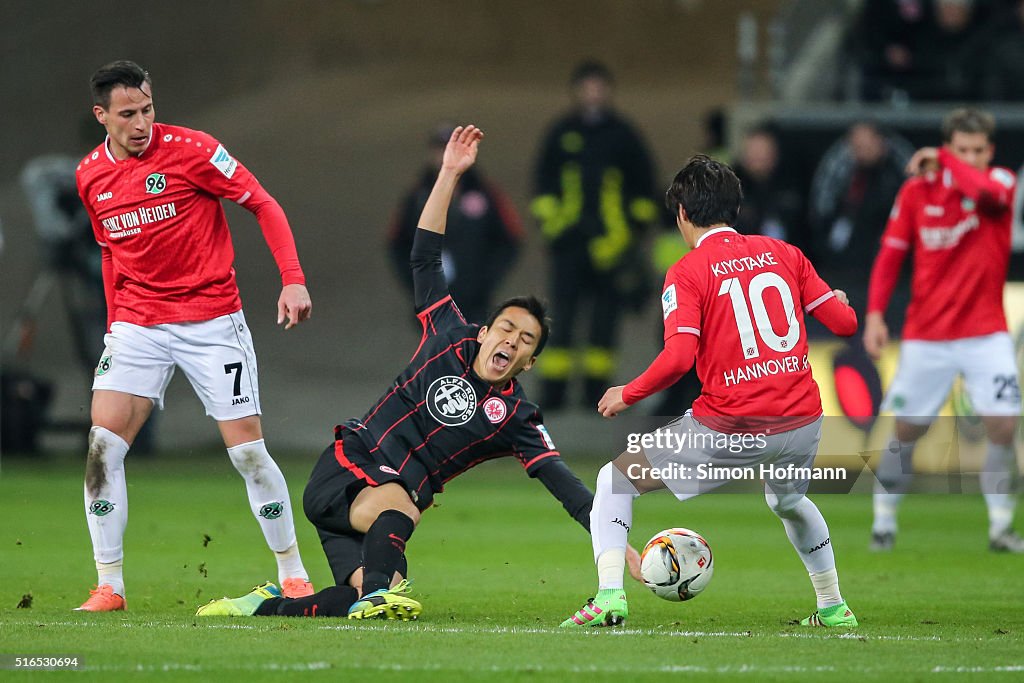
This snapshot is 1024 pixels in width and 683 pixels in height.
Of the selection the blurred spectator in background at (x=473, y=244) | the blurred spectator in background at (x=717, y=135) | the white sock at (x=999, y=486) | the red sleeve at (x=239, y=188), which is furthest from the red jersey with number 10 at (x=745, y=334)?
the blurred spectator in background at (x=473, y=244)

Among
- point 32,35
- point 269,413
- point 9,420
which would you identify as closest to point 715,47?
point 32,35

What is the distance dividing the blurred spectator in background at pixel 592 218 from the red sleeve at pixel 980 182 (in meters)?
5.88

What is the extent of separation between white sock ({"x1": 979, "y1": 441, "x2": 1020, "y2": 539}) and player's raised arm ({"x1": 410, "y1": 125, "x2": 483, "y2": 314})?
4.32 m

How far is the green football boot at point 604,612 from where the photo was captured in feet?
21.5

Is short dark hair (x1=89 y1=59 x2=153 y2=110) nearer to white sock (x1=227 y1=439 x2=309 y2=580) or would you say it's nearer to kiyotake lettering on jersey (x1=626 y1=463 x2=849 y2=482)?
white sock (x1=227 y1=439 x2=309 y2=580)

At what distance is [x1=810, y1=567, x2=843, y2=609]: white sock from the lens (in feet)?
22.2

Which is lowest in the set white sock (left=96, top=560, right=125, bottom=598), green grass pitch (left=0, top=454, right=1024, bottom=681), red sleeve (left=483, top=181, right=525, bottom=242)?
green grass pitch (left=0, top=454, right=1024, bottom=681)

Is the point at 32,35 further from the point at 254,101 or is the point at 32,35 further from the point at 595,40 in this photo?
the point at 595,40

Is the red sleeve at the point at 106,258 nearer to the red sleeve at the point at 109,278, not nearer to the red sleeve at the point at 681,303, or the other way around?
the red sleeve at the point at 109,278

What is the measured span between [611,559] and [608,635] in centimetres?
35

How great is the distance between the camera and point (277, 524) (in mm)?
7555

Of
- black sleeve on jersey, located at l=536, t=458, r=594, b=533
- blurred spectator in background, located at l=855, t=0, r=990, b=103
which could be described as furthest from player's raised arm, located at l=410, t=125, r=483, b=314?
blurred spectator in background, located at l=855, t=0, r=990, b=103

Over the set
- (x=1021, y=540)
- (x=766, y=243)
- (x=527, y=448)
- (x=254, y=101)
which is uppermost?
(x=254, y=101)

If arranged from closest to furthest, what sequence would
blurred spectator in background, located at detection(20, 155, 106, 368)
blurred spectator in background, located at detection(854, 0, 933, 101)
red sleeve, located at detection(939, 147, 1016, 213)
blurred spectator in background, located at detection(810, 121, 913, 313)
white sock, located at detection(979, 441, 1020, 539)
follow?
1. red sleeve, located at detection(939, 147, 1016, 213)
2. white sock, located at detection(979, 441, 1020, 539)
3. blurred spectator in background, located at detection(810, 121, 913, 313)
4. blurred spectator in background, located at detection(20, 155, 106, 368)
5. blurred spectator in background, located at detection(854, 0, 933, 101)
